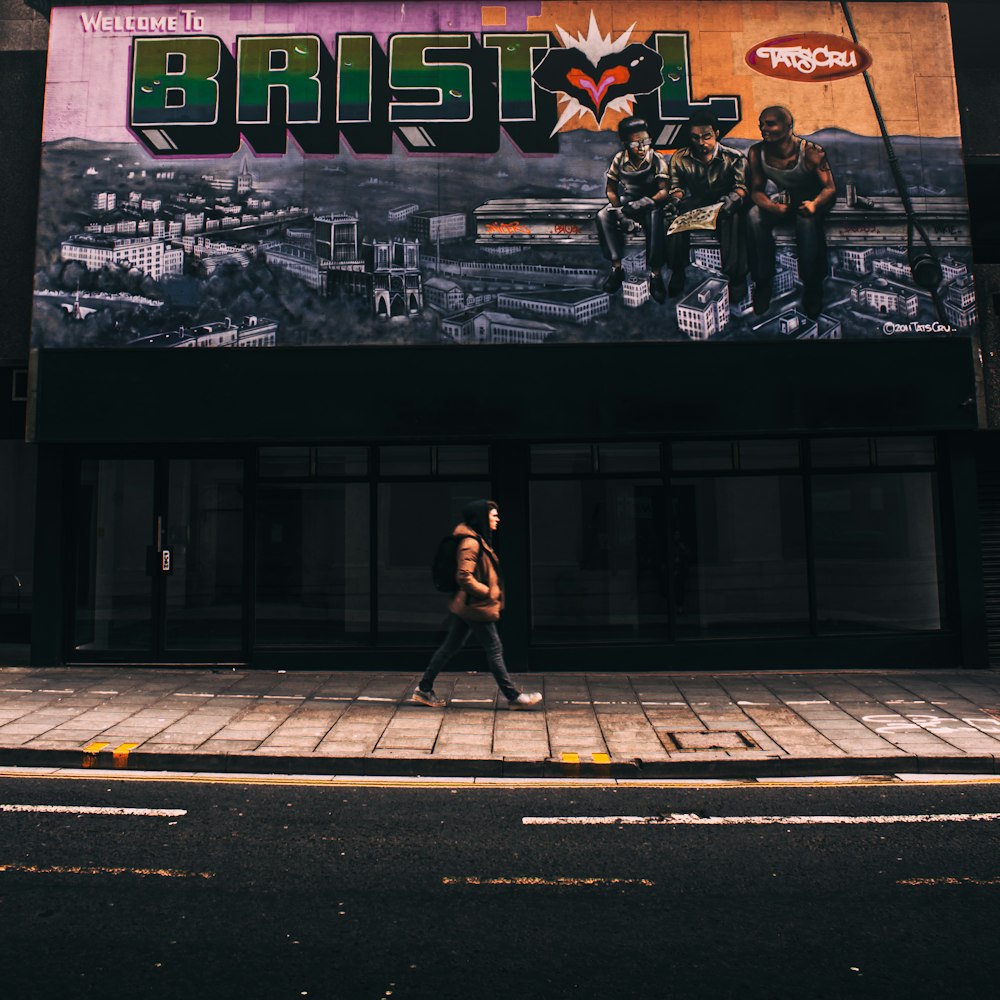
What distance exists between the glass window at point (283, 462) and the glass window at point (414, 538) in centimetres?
106

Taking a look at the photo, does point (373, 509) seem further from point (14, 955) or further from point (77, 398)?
point (14, 955)

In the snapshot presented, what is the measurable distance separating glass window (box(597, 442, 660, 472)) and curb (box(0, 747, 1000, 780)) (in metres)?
4.94

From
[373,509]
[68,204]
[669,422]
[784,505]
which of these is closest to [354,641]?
→ [373,509]

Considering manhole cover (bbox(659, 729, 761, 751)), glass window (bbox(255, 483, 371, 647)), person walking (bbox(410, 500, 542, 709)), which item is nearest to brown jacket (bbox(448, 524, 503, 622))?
person walking (bbox(410, 500, 542, 709))

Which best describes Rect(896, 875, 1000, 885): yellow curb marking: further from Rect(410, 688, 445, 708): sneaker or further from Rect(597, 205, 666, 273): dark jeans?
Rect(597, 205, 666, 273): dark jeans

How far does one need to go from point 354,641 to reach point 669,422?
15.9 ft

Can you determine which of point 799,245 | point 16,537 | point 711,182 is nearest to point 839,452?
point 799,245

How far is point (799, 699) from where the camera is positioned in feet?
28.4

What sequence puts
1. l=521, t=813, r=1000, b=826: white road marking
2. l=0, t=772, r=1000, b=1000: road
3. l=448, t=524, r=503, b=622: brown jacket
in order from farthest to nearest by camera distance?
l=448, t=524, r=503, b=622: brown jacket → l=521, t=813, r=1000, b=826: white road marking → l=0, t=772, r=1000, b=1000: road

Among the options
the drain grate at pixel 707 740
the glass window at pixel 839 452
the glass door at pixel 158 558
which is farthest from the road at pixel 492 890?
the glass window at pixel 839 452

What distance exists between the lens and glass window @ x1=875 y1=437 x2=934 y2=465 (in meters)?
10.7

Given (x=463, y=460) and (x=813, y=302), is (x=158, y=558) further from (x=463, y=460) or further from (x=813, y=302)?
(x=813, y=302)

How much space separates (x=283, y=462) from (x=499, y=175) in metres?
4.67

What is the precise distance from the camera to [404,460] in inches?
417
